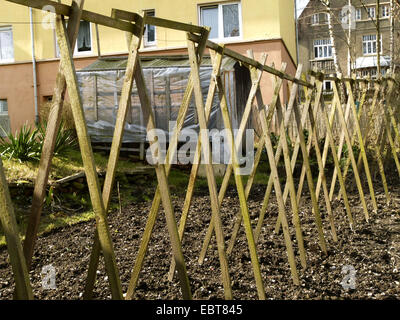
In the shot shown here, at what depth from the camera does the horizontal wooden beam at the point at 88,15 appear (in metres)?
1.99

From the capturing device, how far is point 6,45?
51.2 feet

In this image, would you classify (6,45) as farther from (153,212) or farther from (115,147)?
(115,147)

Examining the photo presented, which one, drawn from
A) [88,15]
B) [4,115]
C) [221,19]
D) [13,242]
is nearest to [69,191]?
[88,15]

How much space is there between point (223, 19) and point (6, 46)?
7.17 metres

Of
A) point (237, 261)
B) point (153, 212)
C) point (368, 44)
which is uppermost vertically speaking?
point (368, 44)

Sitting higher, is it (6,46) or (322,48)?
(322,48)

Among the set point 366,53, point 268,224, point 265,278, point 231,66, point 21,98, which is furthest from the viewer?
point 366,53

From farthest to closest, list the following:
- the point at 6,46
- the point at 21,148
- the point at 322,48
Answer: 1. the point at 322,48
2. the point at 6,46
3. the point at 21,148
